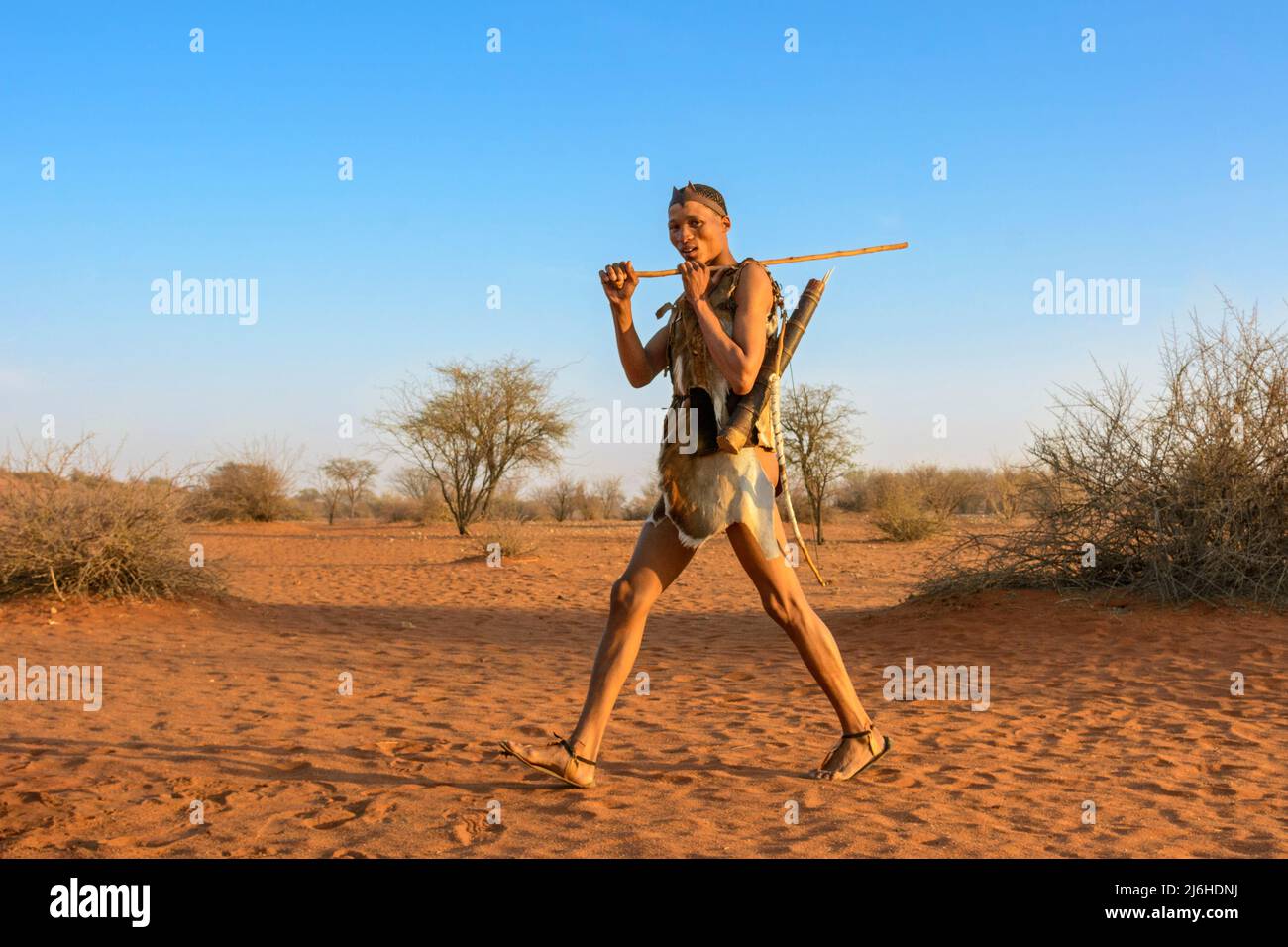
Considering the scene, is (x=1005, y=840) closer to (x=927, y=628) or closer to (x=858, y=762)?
(x=858, y=762)

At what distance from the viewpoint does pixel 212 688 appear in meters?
7.03

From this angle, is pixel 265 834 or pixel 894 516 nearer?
pixel 265 834

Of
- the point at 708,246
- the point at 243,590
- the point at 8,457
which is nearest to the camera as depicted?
the point at 708,246

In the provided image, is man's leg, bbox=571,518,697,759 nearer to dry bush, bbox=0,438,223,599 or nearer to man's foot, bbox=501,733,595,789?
man's foot, bbox=501,733,595,789

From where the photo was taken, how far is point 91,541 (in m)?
11.5

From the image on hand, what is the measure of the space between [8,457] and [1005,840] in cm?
1231

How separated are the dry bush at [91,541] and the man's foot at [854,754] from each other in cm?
956

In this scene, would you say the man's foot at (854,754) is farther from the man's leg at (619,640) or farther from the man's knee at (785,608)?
the man's leg at (619,640)

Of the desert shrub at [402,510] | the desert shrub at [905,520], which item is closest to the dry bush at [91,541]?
the desert shrub at [905,520]

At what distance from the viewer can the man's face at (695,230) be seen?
13.0 ft

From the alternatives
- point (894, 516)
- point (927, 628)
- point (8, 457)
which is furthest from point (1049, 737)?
point (894, 516)
